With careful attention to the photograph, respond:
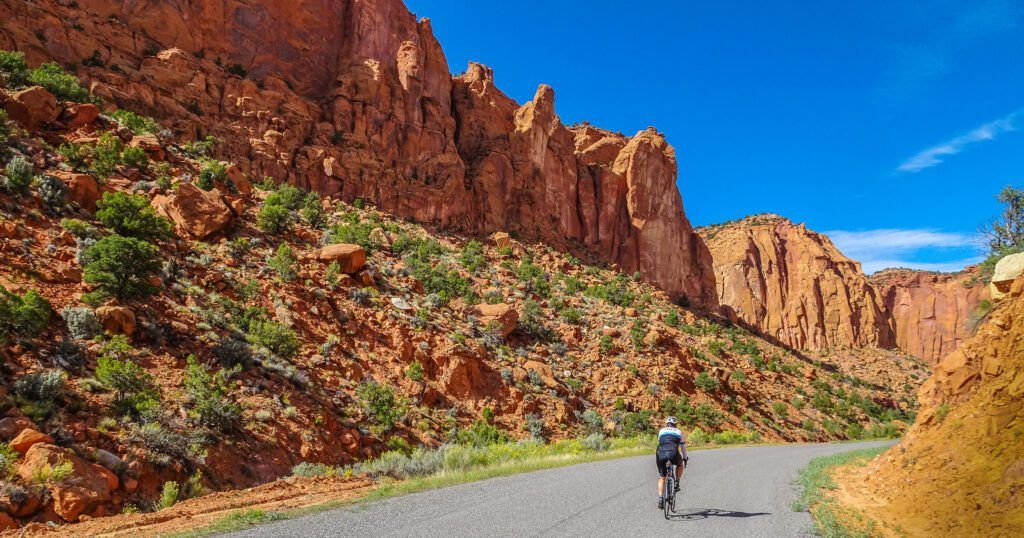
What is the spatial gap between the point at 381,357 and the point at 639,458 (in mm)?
10673

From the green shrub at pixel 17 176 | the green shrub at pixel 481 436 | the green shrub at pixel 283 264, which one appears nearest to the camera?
the green shrub at pixel 17 176

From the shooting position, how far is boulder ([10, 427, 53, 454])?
7.92 m

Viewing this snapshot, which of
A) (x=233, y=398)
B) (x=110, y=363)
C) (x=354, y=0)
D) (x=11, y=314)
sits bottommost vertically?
(x=233, y=398)

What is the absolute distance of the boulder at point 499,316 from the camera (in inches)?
1008

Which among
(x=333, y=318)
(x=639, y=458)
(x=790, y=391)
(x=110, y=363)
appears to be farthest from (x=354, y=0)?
(x=790, y=391)

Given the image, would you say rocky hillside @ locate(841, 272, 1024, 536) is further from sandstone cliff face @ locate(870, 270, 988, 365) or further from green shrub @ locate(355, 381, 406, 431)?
sandstone cliff face @ locate(870, 270, 988, 365)

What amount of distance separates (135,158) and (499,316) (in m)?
18.7

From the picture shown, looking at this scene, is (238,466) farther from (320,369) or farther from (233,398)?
(320,369)

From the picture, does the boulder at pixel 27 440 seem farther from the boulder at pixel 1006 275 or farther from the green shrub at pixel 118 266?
the boulder at pixel 1006 275

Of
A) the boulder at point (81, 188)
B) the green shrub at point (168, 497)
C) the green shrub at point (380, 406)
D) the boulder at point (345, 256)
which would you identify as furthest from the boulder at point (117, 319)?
the boulder at point (345, 256)

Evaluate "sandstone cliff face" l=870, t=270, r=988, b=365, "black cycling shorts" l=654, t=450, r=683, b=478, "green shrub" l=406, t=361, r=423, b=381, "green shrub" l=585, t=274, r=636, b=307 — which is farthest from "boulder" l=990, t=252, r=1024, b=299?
"sandstone cliff face" l=870, t=270, r=988, b=365

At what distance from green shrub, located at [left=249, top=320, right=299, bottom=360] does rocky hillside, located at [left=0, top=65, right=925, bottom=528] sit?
7 centimetres

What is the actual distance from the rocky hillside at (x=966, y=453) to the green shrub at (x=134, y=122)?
34.3 metres

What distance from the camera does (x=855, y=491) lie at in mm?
10336
